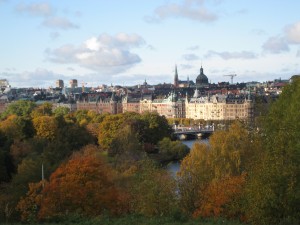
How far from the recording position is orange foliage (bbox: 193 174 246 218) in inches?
627

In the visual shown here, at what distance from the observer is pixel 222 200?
16.4 m

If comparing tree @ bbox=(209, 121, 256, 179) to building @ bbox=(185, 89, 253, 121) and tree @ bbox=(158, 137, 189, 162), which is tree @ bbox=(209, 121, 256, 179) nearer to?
tree @ bbox=(158, 137, 189, 162)

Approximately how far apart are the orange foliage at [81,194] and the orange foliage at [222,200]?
2.36 m

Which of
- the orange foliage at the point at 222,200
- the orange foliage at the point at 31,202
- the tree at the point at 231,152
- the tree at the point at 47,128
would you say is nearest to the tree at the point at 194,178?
the tree at the point at 231,152

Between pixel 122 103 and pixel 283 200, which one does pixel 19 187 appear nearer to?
pixel 283 200

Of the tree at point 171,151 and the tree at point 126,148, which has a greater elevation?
the tree at point 126,148

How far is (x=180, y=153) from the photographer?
4506cm

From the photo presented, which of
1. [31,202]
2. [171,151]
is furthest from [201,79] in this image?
[31,202]

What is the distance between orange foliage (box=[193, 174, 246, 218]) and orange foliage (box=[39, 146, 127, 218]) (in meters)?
2.36

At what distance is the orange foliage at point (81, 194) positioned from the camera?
16.5 metres

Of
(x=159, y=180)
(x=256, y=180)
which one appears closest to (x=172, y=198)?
(x=159, y=180)

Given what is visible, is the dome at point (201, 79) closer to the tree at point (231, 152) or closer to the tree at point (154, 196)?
the tree at point (231, 152)

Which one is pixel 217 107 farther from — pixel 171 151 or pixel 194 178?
pixel 194 178

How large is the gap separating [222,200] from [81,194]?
388cm
